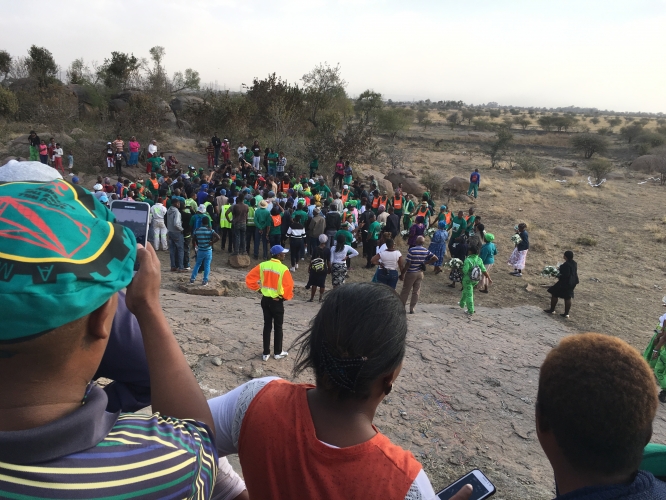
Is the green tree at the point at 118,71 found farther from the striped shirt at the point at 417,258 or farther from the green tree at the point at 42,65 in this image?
the striped shirt at the point at 417,258

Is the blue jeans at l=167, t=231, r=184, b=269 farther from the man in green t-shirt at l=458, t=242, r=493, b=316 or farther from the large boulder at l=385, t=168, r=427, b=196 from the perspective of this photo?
the large boulder at l=385, t=168, r=427, b=196

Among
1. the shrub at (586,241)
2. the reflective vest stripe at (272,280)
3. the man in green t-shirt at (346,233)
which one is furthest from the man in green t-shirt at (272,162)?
the reflective vest stripe at (272,280)

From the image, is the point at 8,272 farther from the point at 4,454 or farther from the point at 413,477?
the point at 413,477

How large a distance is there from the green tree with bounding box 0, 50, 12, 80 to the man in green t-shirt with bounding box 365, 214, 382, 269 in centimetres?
3338

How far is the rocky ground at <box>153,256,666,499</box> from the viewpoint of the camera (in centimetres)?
448

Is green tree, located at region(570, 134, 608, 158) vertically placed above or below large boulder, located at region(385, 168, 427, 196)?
above

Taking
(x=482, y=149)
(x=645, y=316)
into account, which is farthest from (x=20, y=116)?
(x=482, y=149)

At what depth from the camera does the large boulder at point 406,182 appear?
20344 mm

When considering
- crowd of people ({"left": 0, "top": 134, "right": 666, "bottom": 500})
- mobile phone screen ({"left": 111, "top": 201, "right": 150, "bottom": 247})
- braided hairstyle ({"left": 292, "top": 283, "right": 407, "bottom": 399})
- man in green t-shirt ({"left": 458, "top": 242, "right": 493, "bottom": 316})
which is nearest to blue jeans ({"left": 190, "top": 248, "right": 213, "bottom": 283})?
man in green t-shirt ({"left": 458, "top": 242, "right": 493, "bottom": 316})

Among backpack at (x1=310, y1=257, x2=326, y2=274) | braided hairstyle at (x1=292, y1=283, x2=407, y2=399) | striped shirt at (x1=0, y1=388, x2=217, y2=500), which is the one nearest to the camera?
striped shirt at (x1=0, y1=388, x2=217, y2=500)

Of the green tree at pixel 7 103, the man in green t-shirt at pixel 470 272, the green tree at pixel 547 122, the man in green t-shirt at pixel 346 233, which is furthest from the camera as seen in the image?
the green tree at pixel 547 122

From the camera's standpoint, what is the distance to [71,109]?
24.4 m

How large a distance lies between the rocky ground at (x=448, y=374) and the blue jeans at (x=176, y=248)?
1049 mm

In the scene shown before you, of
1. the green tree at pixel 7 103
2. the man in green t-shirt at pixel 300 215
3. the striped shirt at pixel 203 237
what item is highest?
the green tree at pixel 7 103
